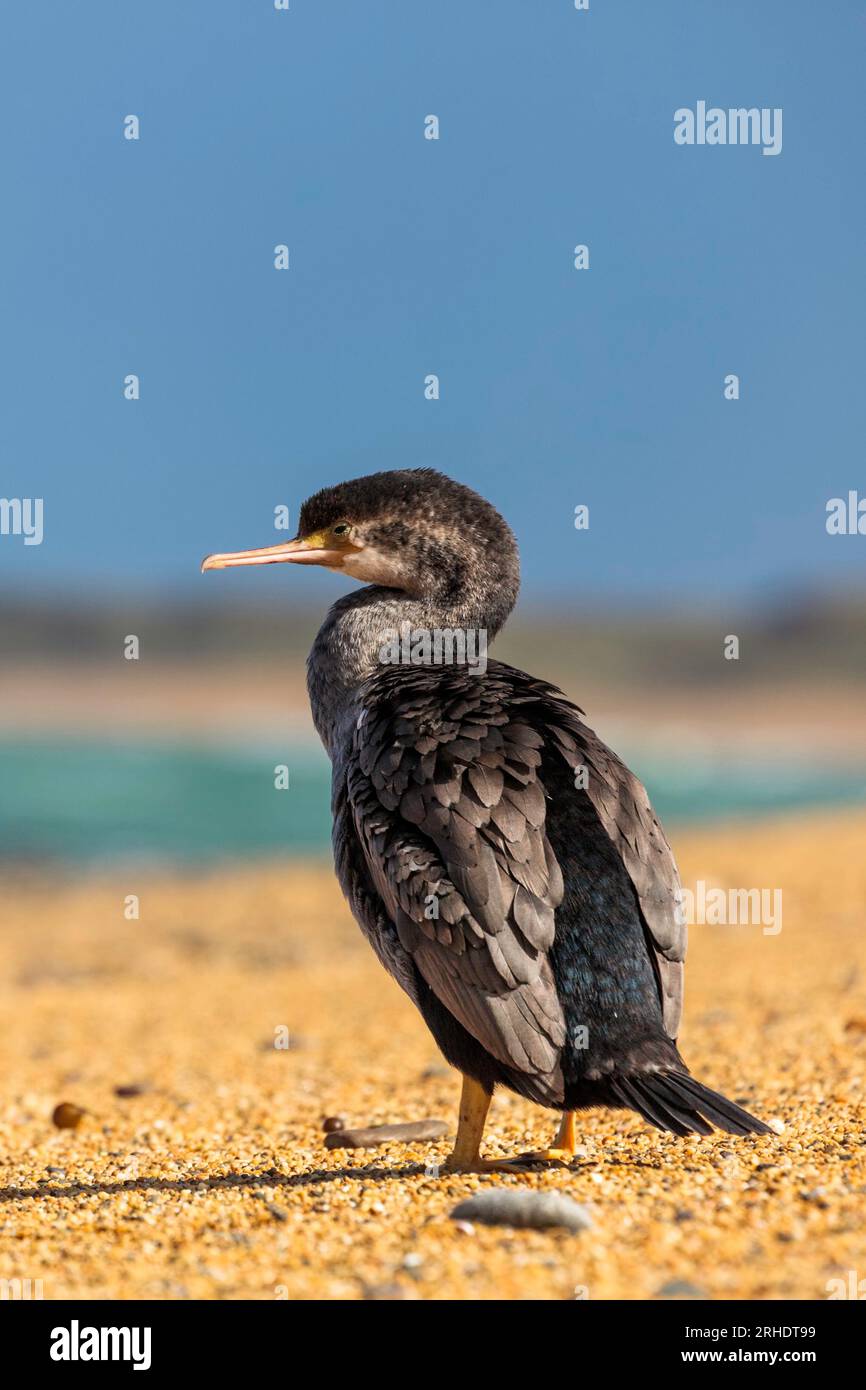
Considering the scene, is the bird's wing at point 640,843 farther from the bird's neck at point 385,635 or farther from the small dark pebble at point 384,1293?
the small dark pebble at point 384,1293

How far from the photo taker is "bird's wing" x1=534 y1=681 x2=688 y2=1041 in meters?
5.68

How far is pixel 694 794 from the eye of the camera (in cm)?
4581

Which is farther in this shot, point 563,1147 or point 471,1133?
point 563,1147

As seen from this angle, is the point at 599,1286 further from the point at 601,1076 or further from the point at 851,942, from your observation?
the point at 851,942

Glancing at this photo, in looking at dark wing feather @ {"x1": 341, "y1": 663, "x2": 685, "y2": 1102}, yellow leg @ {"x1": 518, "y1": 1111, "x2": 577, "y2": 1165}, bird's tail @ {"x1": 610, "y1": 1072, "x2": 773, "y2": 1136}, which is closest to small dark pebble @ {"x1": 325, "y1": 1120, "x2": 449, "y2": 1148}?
yellow leg @ {"x1": 518, "y1": 1111, "x2": 577, "y2": 1165}

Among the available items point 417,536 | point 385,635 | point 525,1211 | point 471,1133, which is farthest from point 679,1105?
point 417,536

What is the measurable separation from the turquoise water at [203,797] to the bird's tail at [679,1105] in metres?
23.0

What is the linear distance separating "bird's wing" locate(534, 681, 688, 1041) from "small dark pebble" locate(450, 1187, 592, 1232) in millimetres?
1090

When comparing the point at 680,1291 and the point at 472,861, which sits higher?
the point at 472,861

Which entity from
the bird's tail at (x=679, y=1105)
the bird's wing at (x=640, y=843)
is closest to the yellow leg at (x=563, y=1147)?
the bird's wing at (x=640, y=843)

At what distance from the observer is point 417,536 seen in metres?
7.22

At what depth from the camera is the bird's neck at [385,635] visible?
695 cm

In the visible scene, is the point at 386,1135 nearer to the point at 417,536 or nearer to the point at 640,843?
the point at 640,843

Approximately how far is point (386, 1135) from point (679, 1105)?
1957 millimetres
